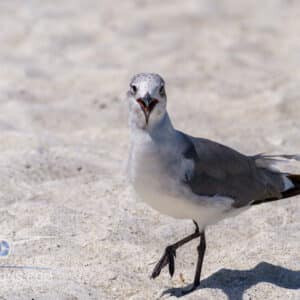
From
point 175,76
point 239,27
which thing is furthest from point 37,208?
point 239,27

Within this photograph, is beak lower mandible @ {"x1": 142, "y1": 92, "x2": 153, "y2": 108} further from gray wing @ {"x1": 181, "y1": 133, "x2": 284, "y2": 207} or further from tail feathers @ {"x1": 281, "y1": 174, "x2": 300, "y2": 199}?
tail feathers @ {"x1": 281, "y1": 174, "x2": 300, "y2": 199}

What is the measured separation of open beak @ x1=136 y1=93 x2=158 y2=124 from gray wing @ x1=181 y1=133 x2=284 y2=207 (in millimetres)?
277

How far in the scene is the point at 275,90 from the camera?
6.41 metres

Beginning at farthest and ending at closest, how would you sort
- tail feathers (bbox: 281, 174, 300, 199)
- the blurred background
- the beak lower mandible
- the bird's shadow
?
1. tail feathers (bbox: 281, 174, 300, 199)
2. the blurred background
3. the bird's shadow
4. the beak lower mandible

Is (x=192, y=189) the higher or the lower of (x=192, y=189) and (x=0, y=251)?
the higher

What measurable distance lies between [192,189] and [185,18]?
4.24 meters

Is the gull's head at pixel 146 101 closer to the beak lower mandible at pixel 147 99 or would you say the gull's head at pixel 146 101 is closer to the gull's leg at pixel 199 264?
the beak lower mandible at pixel 147 99

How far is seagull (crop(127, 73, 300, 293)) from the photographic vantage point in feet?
12.1

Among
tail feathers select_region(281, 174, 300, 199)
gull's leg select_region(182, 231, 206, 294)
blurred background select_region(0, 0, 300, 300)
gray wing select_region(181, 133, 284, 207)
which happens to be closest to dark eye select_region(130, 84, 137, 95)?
gray wing select_region(181, 133, 284, 207)

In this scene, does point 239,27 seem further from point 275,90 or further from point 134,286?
point 134,286

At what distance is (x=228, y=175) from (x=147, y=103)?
0.62 meters

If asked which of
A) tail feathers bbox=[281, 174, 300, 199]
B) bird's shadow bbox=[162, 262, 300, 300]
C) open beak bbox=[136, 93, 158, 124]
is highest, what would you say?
open beak bbox=[136, 93, 158, 124]

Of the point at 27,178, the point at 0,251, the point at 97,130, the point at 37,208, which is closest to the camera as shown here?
the point at 0,251

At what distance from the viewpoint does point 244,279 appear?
13.0 ft
